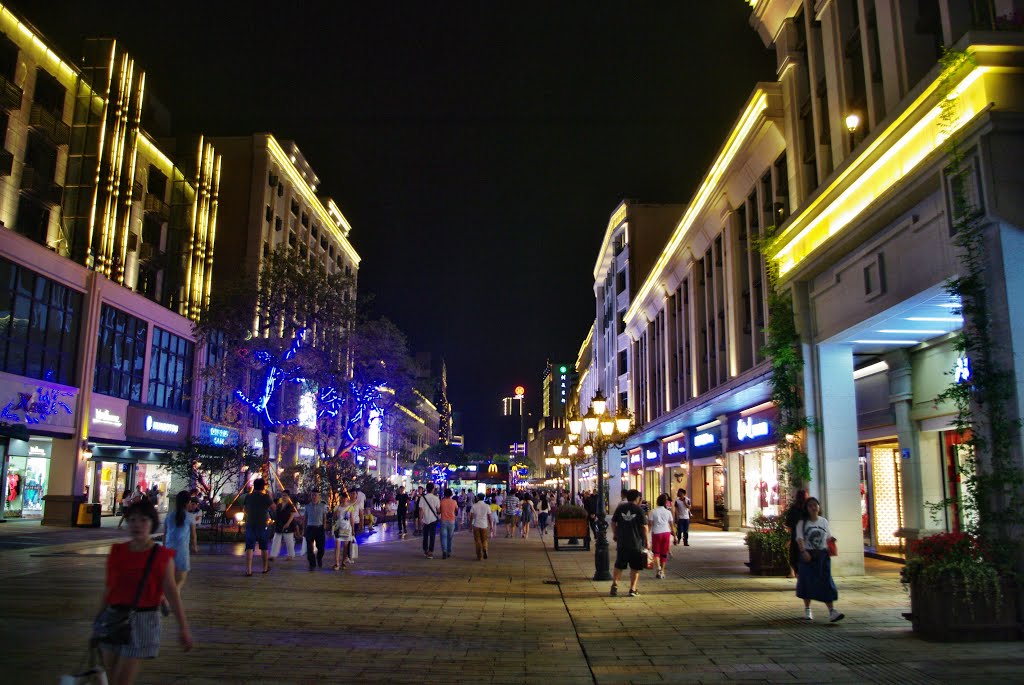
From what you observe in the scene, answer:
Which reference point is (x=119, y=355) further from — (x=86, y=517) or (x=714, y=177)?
(x=714, y=177)

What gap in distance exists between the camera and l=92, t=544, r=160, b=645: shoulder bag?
467cm

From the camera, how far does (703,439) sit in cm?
3453

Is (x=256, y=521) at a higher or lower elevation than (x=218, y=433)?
lower

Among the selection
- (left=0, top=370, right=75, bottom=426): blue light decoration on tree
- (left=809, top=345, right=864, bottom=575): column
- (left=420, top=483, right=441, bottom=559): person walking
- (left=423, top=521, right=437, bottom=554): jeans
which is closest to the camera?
(left=809, top=345, right=864, bottom=575): column

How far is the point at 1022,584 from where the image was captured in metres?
8.49

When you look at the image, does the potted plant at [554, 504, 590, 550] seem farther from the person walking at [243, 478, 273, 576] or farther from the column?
the person walking at [243, 478, 273, 576]

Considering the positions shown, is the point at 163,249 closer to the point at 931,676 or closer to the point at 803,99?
the point at 803,99

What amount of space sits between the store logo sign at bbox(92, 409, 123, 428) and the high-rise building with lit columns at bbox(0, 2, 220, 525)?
0.27ft

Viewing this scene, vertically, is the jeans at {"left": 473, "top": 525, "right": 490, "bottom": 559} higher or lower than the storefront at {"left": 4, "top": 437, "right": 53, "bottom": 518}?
lower

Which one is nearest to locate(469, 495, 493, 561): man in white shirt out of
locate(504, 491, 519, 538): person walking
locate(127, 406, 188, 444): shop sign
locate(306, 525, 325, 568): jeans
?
locate(306, 525, 325, 568): jeans

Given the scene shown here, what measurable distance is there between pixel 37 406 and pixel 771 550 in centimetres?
2545

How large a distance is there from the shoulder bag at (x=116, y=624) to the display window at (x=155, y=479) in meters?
38.6

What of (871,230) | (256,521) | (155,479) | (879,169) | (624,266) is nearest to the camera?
(879,169)

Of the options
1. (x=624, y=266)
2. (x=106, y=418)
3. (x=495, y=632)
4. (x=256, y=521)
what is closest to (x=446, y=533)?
(x=256, y=521)
